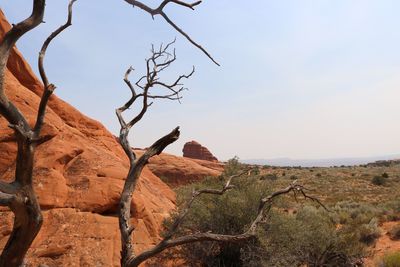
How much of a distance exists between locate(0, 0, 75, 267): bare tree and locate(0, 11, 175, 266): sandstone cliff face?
5037 mm

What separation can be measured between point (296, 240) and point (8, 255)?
7989 mm

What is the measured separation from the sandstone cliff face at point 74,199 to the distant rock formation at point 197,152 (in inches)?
2428

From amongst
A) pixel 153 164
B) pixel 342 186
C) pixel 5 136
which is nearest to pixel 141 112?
pixel 5 136

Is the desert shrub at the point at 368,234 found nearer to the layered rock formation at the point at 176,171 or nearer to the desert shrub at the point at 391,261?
the desert shrub at the point at 391,261

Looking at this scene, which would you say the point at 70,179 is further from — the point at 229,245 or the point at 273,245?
the point at 273,245

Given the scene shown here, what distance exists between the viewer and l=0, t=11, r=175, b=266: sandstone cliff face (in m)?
8.80

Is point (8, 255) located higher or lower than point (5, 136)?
lower

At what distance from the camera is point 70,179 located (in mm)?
10672

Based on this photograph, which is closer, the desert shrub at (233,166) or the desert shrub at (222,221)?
the desert shrub at (222,221)

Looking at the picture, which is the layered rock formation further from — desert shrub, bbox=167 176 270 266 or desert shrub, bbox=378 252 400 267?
desert shrub, bbox=378 252 400 267

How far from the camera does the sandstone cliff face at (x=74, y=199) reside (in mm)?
8797

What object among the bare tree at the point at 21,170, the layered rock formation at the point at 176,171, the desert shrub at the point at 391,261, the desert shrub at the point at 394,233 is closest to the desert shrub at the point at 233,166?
the desert shrub at the point at 391,261

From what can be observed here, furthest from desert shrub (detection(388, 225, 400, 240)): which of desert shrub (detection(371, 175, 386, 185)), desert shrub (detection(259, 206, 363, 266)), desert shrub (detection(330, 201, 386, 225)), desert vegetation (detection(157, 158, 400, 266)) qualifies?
desert shrub (detection(371, 175, 386, 185))

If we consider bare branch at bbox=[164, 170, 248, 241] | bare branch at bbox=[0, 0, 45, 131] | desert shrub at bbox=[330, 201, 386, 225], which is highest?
bare branch at bbox=[0, 0, 45, 131]
